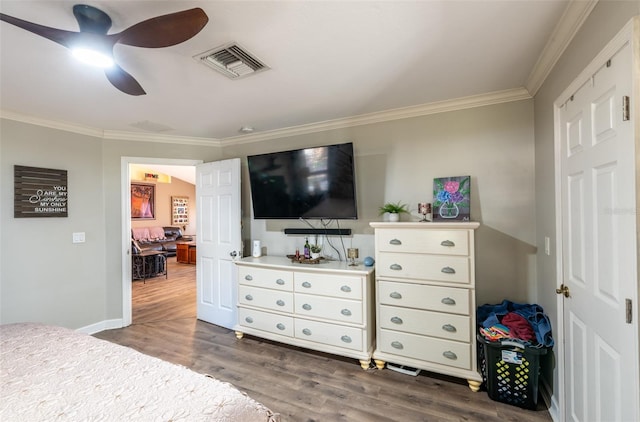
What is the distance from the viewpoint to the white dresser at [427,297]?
2188 millimetres

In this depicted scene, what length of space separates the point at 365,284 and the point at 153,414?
182cm

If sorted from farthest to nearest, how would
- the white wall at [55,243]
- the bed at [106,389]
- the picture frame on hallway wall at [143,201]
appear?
1. the picture frame on hallway wall at [143,201]
2. the white wall at [55,243]
3. the bed at [106,389]

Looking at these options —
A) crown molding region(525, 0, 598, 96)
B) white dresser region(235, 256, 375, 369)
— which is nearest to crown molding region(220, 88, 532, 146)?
crown molding region(525, 0, 598, 96)

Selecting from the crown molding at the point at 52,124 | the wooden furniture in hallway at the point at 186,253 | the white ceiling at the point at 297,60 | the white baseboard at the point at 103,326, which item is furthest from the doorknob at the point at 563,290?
the wooden furniture in hallway at the point at 186,253

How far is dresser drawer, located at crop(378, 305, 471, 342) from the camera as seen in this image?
220cm

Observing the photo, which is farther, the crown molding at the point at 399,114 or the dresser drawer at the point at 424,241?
the crown molding at the point at 399,114

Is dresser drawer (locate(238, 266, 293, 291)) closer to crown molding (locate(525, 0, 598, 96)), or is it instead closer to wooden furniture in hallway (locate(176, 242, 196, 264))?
crown molding (locate(525, 0, 598, 96))

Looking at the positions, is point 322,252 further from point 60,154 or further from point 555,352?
point 60,154

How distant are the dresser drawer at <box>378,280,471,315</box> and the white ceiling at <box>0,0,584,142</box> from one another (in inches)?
65.2

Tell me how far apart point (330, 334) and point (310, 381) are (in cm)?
44

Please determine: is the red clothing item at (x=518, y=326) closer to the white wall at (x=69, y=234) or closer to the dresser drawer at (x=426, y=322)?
the dresser drawer at (x=426, y=322)

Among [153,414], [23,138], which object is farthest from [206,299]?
[153,414]

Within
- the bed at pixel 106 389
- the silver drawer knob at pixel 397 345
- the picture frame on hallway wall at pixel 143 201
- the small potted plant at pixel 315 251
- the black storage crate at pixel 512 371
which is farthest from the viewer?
the picture frame on hallway wall at pixel 143 201

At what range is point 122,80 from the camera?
68.4 inches
